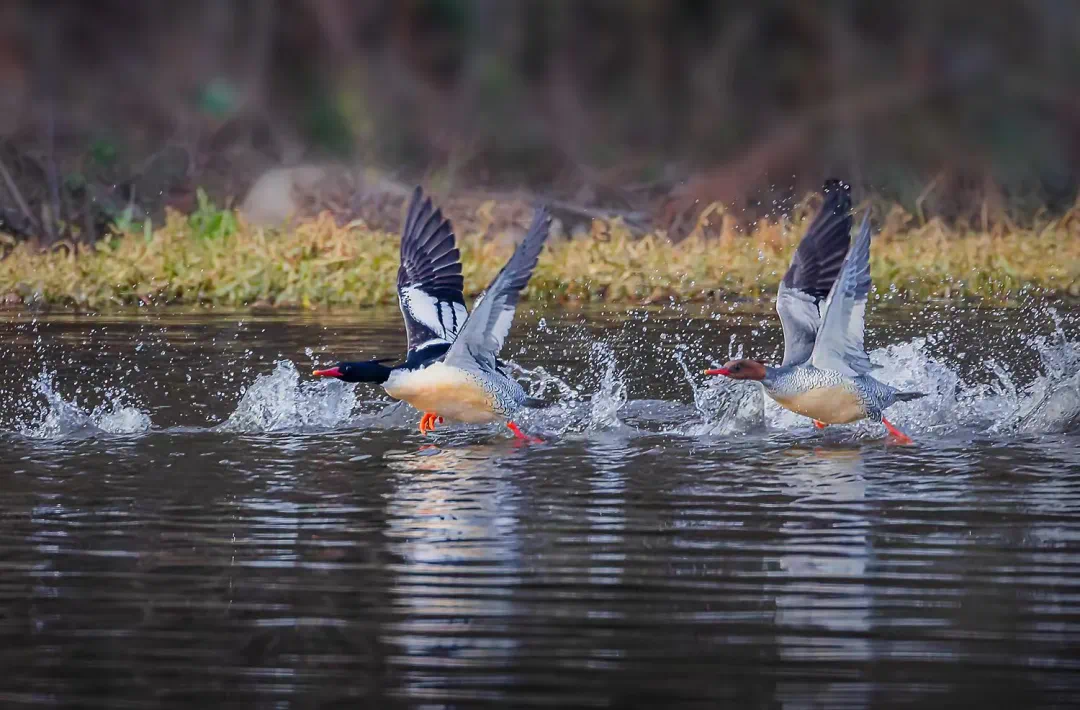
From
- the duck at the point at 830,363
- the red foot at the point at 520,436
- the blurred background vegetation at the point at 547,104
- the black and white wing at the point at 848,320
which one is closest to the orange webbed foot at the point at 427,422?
the red foot at the point at 520,436

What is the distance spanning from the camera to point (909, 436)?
331 inches

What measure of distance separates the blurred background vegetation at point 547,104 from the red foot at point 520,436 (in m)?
7.89

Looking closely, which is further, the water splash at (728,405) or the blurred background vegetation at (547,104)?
the blurred background vegetation at (547,104)

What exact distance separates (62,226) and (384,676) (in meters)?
14.0

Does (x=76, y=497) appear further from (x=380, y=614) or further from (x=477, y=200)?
(x=477, y=200)

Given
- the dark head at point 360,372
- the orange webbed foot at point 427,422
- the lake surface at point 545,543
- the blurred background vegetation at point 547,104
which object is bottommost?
the lake surface at point 545,543

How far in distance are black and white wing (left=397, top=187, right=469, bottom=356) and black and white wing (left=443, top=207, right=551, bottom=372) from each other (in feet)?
1.72

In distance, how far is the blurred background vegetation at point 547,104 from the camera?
16031 mm

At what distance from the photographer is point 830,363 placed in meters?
8.39

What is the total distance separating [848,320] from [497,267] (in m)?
7.58

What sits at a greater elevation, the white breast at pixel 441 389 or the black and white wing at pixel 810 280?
the black and white wing at pixel 810 280

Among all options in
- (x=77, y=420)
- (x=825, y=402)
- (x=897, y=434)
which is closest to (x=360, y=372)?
(x=77, y=420)

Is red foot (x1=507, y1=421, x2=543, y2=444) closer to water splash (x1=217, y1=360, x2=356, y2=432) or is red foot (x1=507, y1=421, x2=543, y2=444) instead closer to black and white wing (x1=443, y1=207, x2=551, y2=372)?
black and white wing (x1=443, y1=207, x2=551, y2=372)

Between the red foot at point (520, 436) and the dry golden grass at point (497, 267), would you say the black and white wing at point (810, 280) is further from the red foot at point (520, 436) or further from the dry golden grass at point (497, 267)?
the dry golden grass at point (497, 267)
